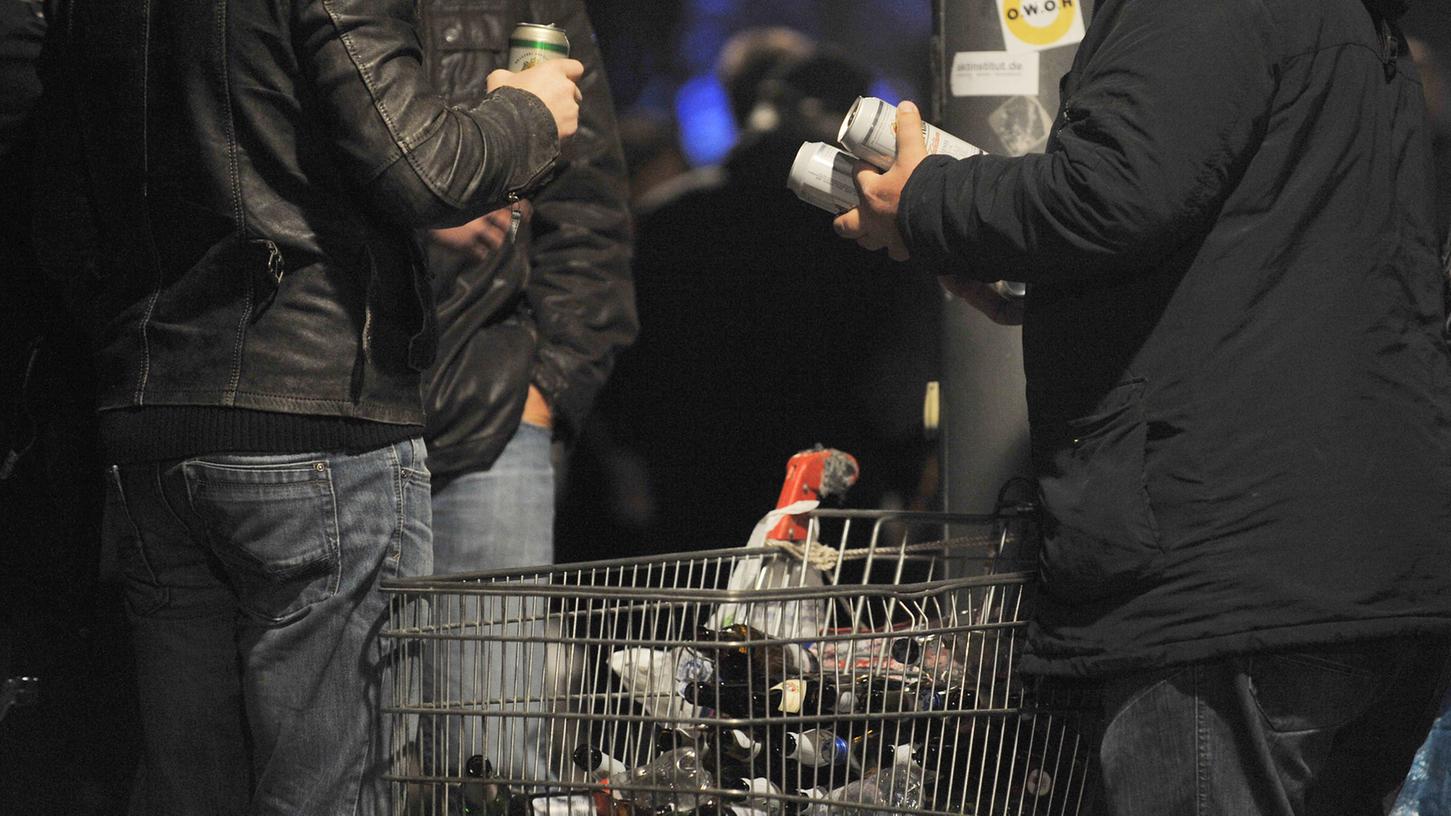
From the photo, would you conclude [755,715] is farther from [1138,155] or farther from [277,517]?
[1138,155]

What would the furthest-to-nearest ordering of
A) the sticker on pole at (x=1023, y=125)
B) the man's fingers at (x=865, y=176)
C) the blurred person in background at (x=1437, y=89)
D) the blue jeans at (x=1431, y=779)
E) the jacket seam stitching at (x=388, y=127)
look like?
1. the blurred person in background at (x=1437, y=89)
2. the sticker on pole at (x=1023, y=125)
3. the blue jeans at (x=1431, y=779)
4. the man's fingers at (x=865, y=176)
5. the jacket seam stitching at (x=388, y=127)

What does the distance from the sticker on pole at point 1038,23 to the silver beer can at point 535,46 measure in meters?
1.09

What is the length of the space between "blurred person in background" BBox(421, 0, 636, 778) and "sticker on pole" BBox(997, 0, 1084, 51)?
924mm

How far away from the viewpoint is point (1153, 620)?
1.94m

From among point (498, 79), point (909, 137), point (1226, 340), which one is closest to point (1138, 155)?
point (1226, 340)

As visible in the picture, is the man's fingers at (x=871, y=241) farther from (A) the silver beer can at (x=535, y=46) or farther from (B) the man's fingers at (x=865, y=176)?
(A) the silver beer can at (x=535, y=46)

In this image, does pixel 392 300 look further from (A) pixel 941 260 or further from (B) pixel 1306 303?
(B) pixel 1306 303

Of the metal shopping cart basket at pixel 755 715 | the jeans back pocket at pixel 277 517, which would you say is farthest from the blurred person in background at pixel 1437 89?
the jeans back pocket at pixel 277 517

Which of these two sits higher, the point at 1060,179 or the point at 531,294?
the point at 1060,179

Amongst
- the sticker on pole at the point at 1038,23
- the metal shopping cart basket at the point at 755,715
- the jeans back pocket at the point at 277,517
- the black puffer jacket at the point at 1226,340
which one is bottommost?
the metal shopping cart basket at the point at 755,715

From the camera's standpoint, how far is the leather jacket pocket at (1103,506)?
6.31ft

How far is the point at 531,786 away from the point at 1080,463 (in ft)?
2.92

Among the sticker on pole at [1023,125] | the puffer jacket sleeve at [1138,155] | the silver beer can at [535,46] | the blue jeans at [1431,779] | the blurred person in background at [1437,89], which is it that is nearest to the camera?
the puffer jacket sleeve at [1138,155]

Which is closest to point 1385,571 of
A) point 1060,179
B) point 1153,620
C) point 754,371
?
point 1153,620
